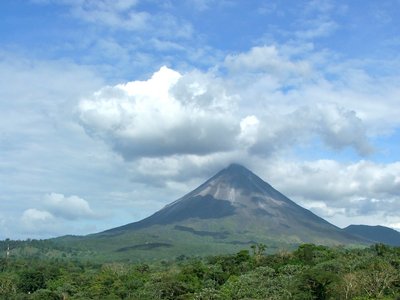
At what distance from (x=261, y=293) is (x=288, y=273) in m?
12.6

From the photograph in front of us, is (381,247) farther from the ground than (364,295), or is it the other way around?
(381,247)

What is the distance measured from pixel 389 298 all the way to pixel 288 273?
71.1 feet

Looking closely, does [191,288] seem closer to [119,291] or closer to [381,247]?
[119,291]

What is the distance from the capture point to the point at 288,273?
79750 mm

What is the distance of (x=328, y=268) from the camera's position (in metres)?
77.1

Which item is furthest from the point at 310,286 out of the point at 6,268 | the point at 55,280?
the point at 6,268

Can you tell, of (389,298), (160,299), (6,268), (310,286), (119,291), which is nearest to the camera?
(389,298)

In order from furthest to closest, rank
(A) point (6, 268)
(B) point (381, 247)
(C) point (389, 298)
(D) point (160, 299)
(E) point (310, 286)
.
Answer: (A) point (6, 268) → (B) point (381, 247) → (D) point (160, 299) → (E) point (310, 286) → (C) point (389, 298)

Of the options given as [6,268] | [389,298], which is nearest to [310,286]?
[389,298]

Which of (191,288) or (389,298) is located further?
(191,288)

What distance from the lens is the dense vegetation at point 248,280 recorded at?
217 feet

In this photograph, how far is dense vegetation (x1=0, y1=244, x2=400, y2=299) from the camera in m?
66.1

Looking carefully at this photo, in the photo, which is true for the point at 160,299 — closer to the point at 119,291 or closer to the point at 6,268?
the point at 119,291

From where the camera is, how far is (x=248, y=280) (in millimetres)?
73812
